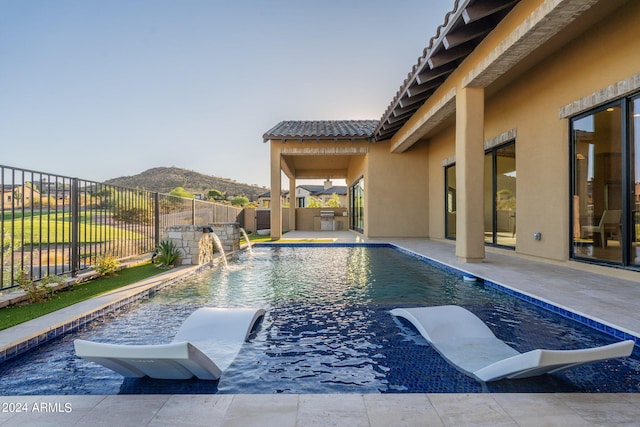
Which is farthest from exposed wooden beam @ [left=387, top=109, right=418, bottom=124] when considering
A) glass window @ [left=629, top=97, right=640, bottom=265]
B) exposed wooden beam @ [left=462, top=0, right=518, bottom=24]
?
glass window @ [left=629, top=97, right=640, bottom=265]

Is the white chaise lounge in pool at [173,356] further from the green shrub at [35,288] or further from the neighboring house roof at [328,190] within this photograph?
the neighboring house roof at [328,190]

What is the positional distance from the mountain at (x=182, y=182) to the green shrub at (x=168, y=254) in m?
42.3

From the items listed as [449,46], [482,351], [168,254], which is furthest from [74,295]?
[449,46]

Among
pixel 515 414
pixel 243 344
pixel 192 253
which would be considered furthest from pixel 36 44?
pixel 515 414

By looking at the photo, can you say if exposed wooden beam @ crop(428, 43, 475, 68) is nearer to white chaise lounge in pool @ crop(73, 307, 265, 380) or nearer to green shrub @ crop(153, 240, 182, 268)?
white chaise lounge in pool @ crop(73, 307, 265, 380)

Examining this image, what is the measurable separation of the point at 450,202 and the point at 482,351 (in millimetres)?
9832

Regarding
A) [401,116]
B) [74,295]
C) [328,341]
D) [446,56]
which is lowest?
[328,341]

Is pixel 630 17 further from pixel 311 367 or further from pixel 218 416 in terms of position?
pixel 218 416

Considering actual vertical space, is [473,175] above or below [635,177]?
above

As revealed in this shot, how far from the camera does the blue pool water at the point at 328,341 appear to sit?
2541 mm

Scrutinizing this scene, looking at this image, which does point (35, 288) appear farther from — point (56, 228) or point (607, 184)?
point (607, 184)

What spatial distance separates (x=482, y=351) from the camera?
318 centimetres

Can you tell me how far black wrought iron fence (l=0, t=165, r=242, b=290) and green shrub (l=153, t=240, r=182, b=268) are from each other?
82 cm

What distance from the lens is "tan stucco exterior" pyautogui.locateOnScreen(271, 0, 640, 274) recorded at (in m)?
5.29
